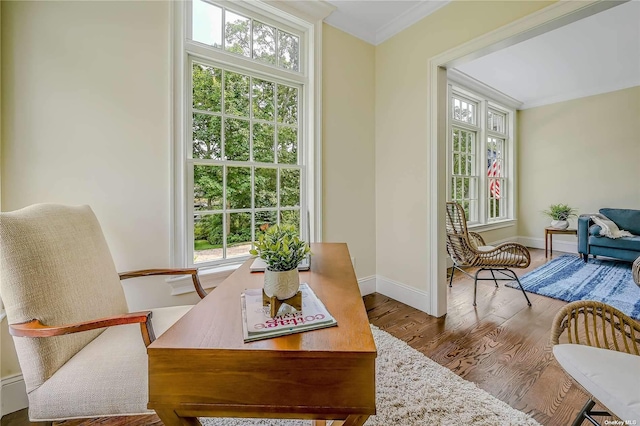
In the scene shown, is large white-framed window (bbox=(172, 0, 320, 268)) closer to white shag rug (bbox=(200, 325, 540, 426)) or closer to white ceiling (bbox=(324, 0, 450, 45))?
white ceiling (bbox=(324, 0, 450, 45))

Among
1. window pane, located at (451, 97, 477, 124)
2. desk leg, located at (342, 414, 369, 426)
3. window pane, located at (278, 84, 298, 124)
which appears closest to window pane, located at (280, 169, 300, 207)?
window pane, located at (278, 84, 298, 124)

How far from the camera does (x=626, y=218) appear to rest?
4.12 meters

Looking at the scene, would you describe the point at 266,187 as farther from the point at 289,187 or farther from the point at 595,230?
the point at 595,230

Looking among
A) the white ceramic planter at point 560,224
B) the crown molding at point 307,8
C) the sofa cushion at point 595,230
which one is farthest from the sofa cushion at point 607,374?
the white ceramic planter at point 560,224

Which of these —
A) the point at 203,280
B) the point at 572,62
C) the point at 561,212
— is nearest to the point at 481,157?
the point at 572,62

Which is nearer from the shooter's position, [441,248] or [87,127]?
[87,127]

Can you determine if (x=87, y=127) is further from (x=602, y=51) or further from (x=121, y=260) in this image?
(x=602, y=51)

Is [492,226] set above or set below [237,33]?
below

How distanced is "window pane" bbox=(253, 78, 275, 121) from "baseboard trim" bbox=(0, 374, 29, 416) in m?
2.26

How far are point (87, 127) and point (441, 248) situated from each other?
2.83 meters

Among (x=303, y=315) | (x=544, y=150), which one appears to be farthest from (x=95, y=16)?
(x=544, y=150)

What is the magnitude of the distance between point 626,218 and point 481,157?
228cm

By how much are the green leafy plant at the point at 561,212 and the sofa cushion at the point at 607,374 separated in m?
4.98

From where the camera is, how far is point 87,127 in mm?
1579
